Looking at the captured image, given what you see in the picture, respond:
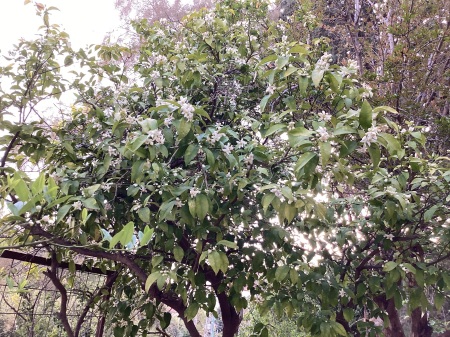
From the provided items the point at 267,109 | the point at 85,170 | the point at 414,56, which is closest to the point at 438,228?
the point at 267,109

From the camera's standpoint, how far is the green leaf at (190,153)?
53.4 inches

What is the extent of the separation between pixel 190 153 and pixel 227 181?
0.81ft

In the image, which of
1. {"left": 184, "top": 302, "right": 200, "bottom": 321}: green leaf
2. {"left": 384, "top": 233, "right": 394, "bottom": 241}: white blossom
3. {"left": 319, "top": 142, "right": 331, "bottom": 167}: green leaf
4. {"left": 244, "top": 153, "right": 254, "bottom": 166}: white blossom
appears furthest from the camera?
{"left": 384, "top": 233, "right": 394, "bottom": 241}: white blossom

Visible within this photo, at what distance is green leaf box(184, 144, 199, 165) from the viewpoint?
1356 millimetres

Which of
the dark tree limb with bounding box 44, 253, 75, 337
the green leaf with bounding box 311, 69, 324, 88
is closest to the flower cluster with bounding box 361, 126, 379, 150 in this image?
the green leaf with bounding box 311, 69, 324, 88

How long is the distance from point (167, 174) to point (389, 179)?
0.90 meters

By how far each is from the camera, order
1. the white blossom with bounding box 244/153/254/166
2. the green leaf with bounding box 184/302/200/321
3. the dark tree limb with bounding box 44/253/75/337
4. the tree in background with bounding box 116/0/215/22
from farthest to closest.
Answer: the tree in background with bounding box 116/0/215/22 → the dark tree limb with bounding box 44/253/75/337 → the green leaf with bounding box 184/302/200/321 → the white blossom with bounding box 244/153/254/166

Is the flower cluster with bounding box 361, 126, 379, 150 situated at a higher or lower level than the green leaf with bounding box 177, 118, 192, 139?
lower

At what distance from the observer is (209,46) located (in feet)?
6.59

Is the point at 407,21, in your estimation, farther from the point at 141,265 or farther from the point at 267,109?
the point at 141,265

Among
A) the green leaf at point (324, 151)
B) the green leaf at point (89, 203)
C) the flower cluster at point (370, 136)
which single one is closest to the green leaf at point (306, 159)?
the green leaf at point (324, 151)

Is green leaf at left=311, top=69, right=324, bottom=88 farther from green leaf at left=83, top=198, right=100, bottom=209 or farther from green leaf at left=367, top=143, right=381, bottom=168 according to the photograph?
green leaf at left=83, top=198, right=100, bottom=209

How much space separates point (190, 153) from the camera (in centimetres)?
136

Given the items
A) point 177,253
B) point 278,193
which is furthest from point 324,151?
point 177,253
